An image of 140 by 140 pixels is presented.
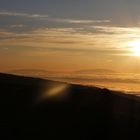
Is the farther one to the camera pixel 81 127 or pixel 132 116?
pixel 132 116

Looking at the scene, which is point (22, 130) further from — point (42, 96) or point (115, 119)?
point (115, 119)

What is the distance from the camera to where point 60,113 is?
20234 mm

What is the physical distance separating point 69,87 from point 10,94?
512 centimetres

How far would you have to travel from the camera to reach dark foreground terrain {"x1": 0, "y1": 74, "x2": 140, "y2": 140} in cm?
1833

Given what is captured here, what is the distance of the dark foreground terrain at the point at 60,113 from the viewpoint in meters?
18.3

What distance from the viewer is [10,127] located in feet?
58.0

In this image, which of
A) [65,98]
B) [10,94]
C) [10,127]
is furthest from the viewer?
[65,98]

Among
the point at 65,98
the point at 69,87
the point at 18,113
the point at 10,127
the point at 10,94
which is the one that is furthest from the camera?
the point at 69,87

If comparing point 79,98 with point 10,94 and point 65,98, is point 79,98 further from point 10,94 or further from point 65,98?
point 10,94

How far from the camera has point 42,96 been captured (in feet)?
70.1

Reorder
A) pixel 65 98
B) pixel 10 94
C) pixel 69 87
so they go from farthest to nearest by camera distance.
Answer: pixel 69 87 < pixel 65 98 < pixel 10 94

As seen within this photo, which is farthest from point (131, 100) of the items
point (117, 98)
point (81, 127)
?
point (81, 127)

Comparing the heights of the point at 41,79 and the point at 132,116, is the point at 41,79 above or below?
above

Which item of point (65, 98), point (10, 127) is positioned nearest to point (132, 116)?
point (65, 98)
